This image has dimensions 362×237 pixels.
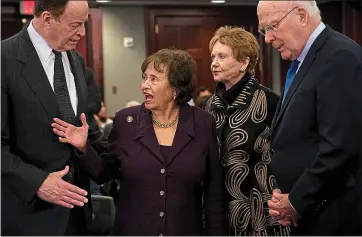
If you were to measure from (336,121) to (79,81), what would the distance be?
107 cm

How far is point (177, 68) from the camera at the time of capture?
8.69 feet

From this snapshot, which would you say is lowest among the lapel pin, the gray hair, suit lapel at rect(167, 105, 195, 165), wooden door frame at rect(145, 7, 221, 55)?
suit lapel at rect(167, 105, 195, 165)

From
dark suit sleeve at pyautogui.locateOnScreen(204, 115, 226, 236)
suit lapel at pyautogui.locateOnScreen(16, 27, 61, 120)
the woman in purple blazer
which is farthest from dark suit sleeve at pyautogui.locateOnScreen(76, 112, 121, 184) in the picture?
dark suit sleeve at pyautogui.locateOnScreen(204, 115, 226, 236)

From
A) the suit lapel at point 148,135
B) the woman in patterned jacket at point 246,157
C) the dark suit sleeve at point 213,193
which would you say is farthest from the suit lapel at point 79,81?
the woman in patterned jacket at point 246,157

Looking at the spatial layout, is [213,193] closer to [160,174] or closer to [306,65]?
[160,174]

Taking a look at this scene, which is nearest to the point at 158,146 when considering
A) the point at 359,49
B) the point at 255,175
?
the point at 255,175

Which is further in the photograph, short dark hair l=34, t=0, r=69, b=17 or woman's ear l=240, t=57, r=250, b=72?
woman's ear l=240, t=57, r=250, b=72

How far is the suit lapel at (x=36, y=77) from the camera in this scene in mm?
2334

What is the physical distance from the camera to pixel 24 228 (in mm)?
2418

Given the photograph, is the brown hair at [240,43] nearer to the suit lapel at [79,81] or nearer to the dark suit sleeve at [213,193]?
the dark suit sleeve at [213,193]

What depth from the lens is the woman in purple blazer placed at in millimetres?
2547

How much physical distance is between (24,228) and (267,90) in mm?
1313

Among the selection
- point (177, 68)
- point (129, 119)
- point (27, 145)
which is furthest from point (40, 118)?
point (177, 68)

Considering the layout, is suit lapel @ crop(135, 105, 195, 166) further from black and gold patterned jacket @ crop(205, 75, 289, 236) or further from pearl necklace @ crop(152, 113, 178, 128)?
black and gold patterned jacket @ crop(205, 75, 289, 236)
